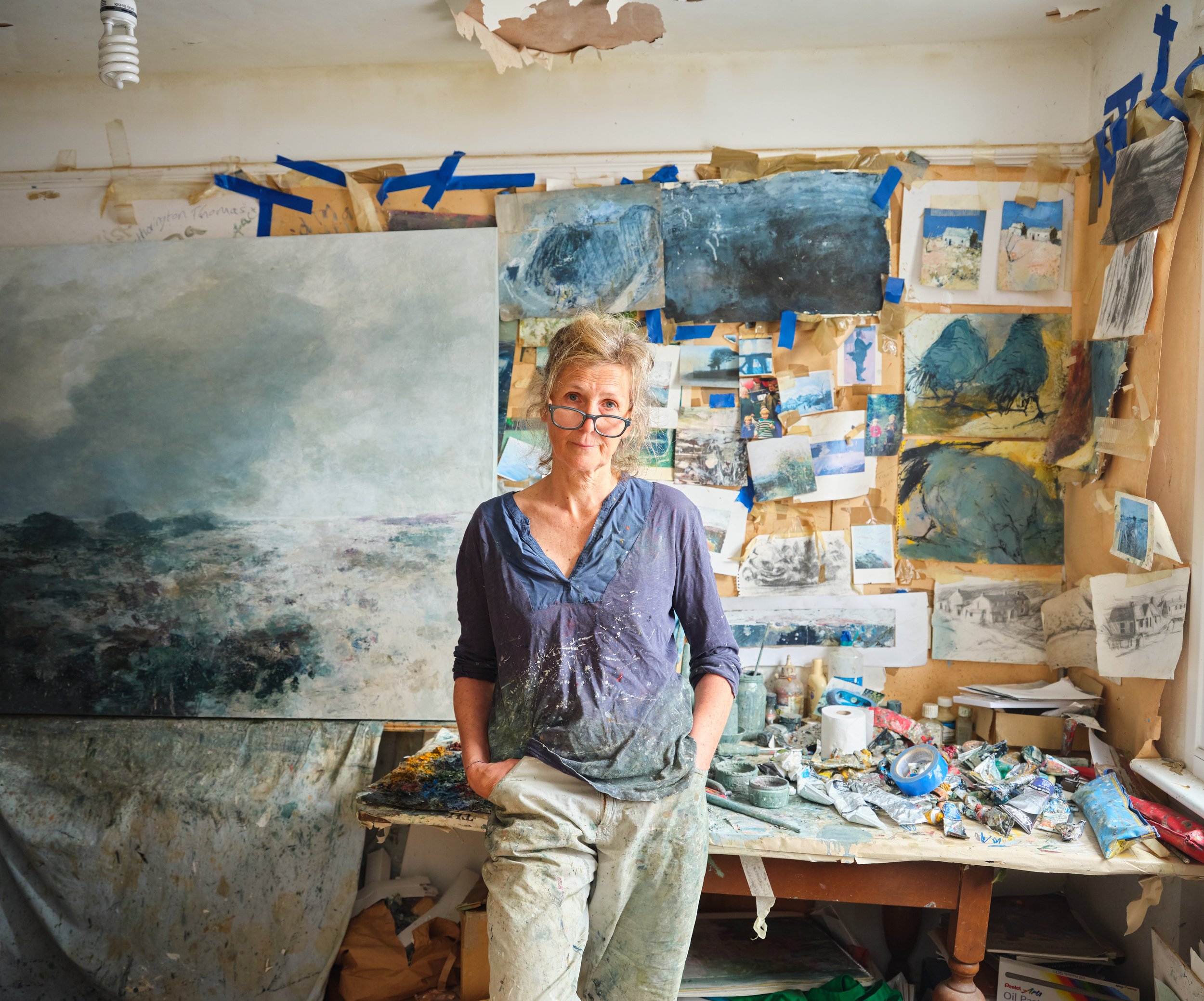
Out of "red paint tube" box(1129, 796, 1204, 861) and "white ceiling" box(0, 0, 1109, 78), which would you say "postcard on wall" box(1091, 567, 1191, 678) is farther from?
"white ceiling" box(0, 0, 1109, 78)

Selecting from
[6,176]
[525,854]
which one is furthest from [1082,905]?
[6,176]

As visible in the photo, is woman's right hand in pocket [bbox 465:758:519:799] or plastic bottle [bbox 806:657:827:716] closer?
woman's right hand in pocket [bbox 465:758:519:799]

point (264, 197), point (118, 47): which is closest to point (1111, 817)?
point (118, 47)

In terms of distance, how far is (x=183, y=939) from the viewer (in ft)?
8.96

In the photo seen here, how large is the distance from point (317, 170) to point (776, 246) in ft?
5.02

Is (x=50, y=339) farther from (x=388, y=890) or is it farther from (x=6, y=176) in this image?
(x=388, y=890)

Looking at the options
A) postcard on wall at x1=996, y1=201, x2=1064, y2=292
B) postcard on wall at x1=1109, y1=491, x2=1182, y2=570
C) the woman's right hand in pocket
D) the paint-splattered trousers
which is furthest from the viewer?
postcard on wall at x1=996, y1=201, x2=1064, y2=292

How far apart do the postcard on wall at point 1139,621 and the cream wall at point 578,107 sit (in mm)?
1383

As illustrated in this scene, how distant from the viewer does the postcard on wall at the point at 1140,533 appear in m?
2.24

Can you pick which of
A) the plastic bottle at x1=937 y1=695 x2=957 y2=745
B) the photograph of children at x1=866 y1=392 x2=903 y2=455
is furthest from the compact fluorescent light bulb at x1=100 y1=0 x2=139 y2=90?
the plastic bottle at x1=937 y1=695 x2=957 y2=745

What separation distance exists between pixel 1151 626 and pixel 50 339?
347 cm

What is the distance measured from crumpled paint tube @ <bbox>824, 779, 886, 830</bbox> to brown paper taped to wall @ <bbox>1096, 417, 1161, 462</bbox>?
1175 millimetres

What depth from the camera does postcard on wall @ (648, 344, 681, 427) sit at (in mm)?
2842

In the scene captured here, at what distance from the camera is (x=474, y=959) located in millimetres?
2727
